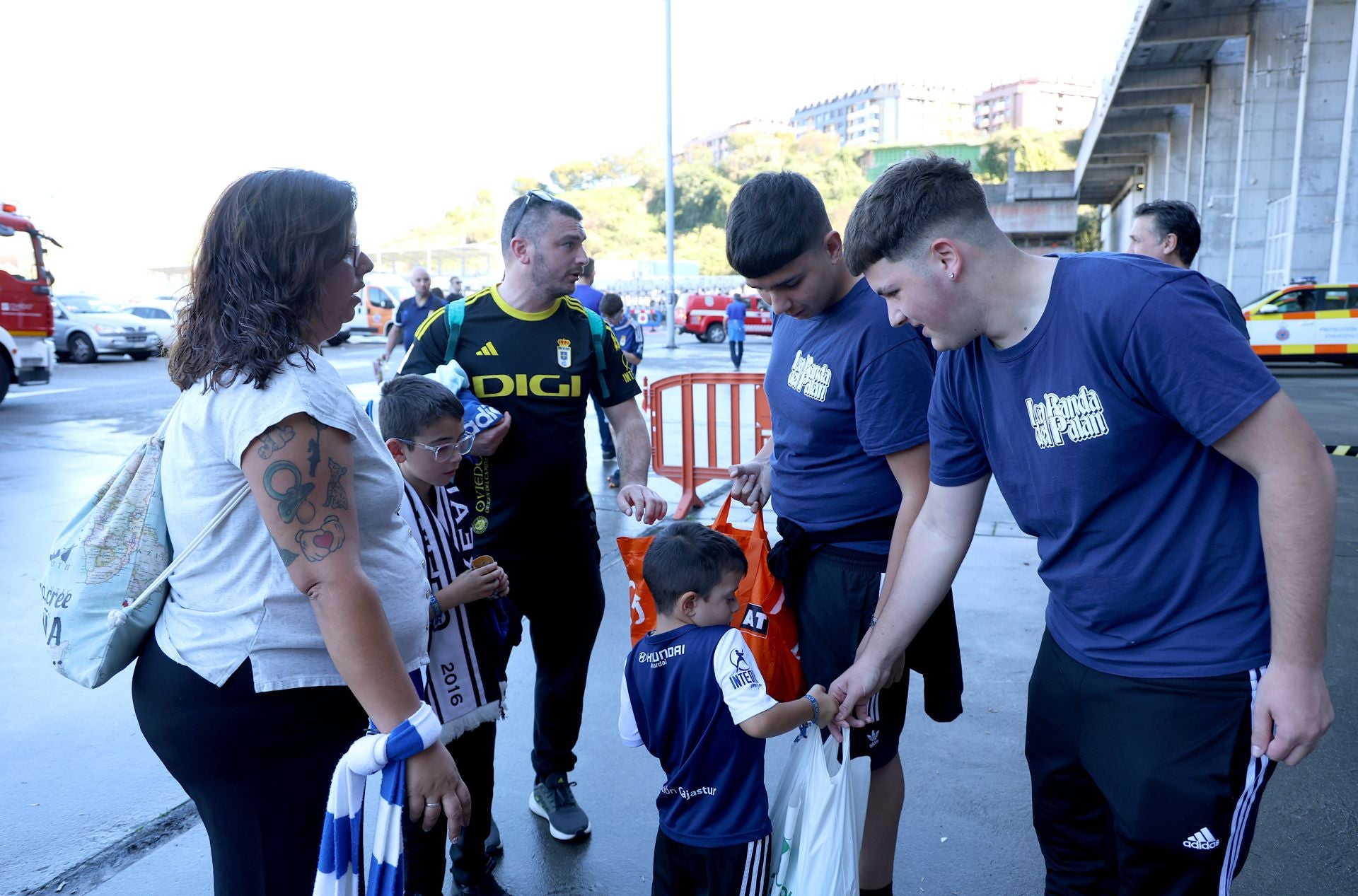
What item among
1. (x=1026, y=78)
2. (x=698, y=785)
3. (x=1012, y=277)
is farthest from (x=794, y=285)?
(x=1026, y=78)

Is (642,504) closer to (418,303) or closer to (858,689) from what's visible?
(858,689)

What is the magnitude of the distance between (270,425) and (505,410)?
1.55 meters

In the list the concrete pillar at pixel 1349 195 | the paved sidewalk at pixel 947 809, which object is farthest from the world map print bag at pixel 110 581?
the concrete pillar at pixel 1349 195

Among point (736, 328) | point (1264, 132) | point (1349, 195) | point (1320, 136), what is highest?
point (1264, 132)

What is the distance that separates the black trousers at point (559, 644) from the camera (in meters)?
3.16

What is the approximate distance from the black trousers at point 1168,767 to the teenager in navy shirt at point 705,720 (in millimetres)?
591

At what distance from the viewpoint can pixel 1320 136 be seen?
703 inches

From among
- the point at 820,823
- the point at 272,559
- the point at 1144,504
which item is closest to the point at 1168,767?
the point at 1144,504

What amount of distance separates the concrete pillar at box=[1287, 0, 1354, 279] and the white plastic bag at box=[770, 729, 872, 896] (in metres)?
19.6

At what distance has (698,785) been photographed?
2260 mm

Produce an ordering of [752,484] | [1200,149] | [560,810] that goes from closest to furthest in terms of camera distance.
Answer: [752,484] < [560,810] < [1200,149]

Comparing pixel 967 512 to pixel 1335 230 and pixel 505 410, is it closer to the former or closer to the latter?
pixel 505 410

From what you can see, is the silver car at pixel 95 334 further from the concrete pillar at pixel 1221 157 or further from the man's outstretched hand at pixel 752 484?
the concrete pillar at pixel 1221 157

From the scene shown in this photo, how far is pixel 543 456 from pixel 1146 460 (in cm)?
191
